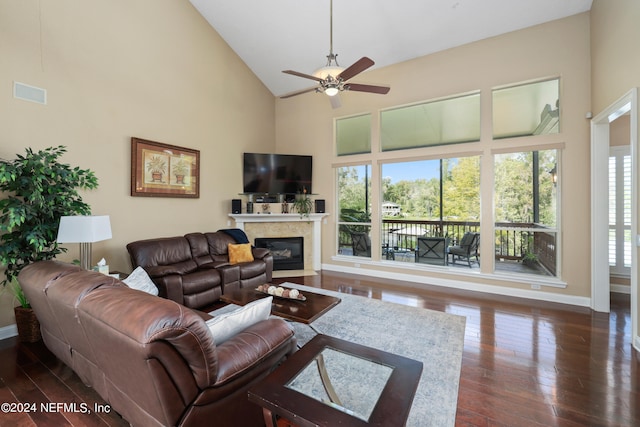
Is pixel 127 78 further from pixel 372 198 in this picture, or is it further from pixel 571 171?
pixel 571 171

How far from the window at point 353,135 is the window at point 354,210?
0.37 metres

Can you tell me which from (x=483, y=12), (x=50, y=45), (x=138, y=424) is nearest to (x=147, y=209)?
(x=50, y=45)

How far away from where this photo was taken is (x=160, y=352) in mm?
1076

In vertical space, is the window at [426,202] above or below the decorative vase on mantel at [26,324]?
above

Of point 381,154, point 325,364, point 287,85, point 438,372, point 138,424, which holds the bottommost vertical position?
point 438,372

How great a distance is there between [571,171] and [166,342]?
519cm

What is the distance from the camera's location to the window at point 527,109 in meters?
4.02

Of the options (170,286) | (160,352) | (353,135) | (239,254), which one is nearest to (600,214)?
(353,135)

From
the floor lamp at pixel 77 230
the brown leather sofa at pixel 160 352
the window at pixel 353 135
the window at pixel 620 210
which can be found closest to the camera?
the brown leather sofa at pixel 160 352

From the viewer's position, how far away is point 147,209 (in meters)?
4.16

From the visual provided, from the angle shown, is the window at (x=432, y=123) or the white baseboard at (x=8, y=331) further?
the window at (x=432, y=123)

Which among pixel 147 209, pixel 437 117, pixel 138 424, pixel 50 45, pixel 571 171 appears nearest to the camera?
pixel 138 424

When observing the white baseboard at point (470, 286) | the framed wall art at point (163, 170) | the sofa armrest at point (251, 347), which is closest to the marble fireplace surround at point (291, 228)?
the white baseboard at point (470, 286)

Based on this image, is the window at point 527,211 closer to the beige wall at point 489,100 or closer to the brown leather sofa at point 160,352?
the beige wall at point 489,100
